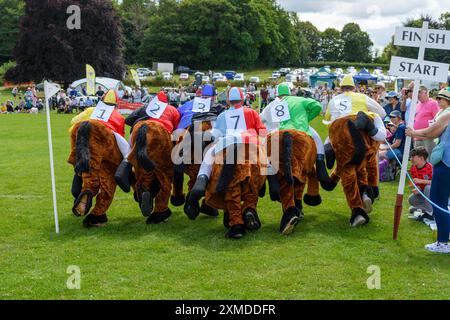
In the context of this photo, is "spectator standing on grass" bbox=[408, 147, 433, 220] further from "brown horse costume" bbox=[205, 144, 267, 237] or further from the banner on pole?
the banner on pole

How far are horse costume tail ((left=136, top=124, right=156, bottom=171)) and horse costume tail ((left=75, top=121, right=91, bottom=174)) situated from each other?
68 centimetres

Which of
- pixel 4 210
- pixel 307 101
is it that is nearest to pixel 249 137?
pixel 307 101

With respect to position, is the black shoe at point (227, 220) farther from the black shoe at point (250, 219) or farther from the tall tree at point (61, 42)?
the tall tree at point (61, 42)

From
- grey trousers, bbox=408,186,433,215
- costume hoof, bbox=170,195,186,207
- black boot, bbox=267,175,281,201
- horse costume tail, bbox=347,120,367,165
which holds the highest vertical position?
horse costume tail, bbox=347,120,367,165

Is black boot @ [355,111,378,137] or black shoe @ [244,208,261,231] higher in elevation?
black boot @ [355,111,378,137]

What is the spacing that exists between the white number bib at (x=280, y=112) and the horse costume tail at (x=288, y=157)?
1.12ft

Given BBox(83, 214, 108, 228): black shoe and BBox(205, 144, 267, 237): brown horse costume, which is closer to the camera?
BBox(205, 144, 267, 237): brown horse costume

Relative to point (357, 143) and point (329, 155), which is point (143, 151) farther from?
point (357, 143)

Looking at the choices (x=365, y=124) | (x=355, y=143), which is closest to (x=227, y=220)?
(x=355, y=143)

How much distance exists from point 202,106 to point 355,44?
10559cm

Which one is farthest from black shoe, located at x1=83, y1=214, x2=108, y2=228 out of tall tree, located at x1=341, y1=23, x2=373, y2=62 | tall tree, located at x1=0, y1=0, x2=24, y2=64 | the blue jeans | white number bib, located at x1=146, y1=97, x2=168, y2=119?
tall tree, located at x1=341, y1=23, x2=373, y2=62

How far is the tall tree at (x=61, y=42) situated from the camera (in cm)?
4678

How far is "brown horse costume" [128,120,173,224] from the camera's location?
7.25m

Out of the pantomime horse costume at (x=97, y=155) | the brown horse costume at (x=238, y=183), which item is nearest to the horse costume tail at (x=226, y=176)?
the brown horse costume at (x=238, y=183)
